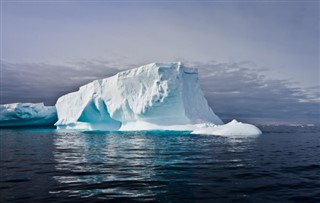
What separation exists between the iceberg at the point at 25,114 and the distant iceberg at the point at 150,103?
1400 cm

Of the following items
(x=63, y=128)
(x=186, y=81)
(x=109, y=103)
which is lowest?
(x=63, y=128)

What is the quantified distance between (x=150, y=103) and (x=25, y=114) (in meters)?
31.4

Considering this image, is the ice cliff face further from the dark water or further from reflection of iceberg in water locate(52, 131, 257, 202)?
the dark water

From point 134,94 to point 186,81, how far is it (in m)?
7.69

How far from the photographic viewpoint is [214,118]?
143 feet

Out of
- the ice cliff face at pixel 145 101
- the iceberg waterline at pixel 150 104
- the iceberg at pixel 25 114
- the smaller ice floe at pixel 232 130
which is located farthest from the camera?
the iceberg at pixel 25 114

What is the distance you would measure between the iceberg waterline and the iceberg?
1233 centimetres

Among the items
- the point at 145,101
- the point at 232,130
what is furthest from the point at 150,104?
the point at 232,130

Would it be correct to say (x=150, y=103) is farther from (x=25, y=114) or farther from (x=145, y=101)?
(x=25, y=114)

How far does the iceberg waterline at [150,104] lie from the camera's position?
3766 cm

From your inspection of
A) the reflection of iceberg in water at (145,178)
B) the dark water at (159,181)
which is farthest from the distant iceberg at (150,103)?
the dark water at (159,181)

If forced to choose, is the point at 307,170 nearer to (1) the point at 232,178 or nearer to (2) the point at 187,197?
(1) the point at 232,178

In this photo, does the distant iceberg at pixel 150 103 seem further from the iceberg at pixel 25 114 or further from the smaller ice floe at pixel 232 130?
the iceberg at pixel 25 114

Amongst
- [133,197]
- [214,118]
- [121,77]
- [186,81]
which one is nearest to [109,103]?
[121,77]
